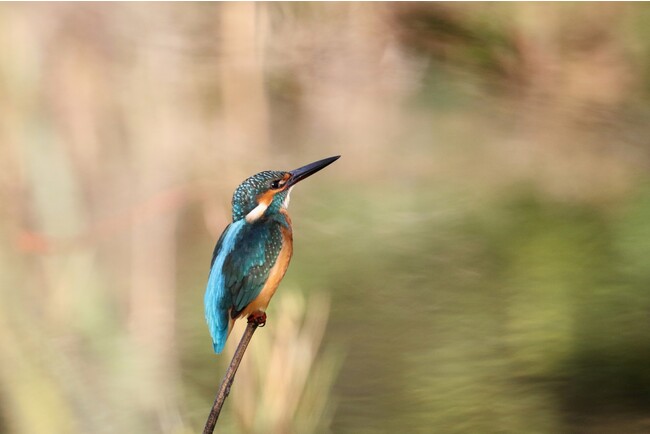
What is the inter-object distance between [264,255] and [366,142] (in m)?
0.62

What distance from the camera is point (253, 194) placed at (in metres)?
1.00

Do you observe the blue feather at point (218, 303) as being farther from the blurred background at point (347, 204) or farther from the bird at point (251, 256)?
the blurred background at point (347, 204)

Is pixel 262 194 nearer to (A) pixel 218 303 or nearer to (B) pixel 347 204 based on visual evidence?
(A) pixel 218 303

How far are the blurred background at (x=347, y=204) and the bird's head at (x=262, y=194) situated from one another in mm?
442

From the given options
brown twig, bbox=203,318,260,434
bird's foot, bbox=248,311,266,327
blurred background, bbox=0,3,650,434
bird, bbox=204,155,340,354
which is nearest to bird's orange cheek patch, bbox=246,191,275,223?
bird, bbox=204,155,340,354

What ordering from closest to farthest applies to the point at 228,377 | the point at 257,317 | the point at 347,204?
the point at 228,377, the point at 257,317, the point at 347,204

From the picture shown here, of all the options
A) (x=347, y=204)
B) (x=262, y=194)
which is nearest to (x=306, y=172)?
(x=262, y=194)

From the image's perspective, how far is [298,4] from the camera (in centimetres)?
155

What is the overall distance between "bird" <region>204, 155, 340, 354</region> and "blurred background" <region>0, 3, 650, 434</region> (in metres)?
0.44

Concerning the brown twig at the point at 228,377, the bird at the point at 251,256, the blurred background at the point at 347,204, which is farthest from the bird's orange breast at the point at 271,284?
the blurred background at the point at 347,204

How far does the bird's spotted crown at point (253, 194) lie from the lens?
3.27ft

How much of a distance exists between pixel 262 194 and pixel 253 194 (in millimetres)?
11

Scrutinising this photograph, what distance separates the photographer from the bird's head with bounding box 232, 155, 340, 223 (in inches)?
39.3

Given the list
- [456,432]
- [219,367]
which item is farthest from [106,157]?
[456,432]
